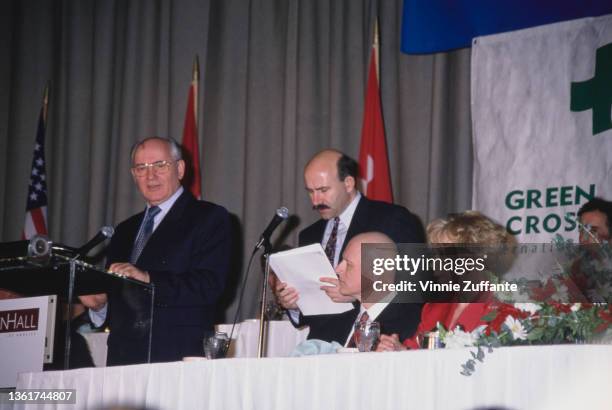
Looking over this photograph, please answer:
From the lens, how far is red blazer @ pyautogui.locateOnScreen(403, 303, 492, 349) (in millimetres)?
3006

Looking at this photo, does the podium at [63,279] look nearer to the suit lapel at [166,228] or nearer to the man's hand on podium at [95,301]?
the man's hand on podium at [95,301]

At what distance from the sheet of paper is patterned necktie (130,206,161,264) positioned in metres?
0.82

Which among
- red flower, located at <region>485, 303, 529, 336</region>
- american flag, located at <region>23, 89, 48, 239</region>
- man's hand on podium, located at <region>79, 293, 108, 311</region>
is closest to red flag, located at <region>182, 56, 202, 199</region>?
american flag, located at <region>23, 89, 48, 239</region>

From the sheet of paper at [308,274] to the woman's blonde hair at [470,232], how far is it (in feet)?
1.47

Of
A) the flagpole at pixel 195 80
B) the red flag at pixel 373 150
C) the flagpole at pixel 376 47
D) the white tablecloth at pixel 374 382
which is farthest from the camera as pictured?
the flagpole at pixel 195 80

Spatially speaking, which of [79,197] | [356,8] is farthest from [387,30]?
[79,197]

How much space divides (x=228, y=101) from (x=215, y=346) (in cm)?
360

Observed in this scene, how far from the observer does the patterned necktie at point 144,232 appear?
13.3ft

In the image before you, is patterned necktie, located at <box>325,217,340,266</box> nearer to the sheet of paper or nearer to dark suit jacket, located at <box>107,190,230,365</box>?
dark suit jacket, located at <box>107,190,230,365</box>

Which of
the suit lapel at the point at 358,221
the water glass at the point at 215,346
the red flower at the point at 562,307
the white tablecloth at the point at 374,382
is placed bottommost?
the white tablecloth at the point at 374,382

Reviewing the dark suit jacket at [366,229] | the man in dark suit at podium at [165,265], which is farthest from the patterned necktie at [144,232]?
the dark suit jacket at [366,229]

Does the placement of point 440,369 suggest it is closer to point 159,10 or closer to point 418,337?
point 418,337

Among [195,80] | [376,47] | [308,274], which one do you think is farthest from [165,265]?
[195,80]

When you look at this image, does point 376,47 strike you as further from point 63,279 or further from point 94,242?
point 63,279
